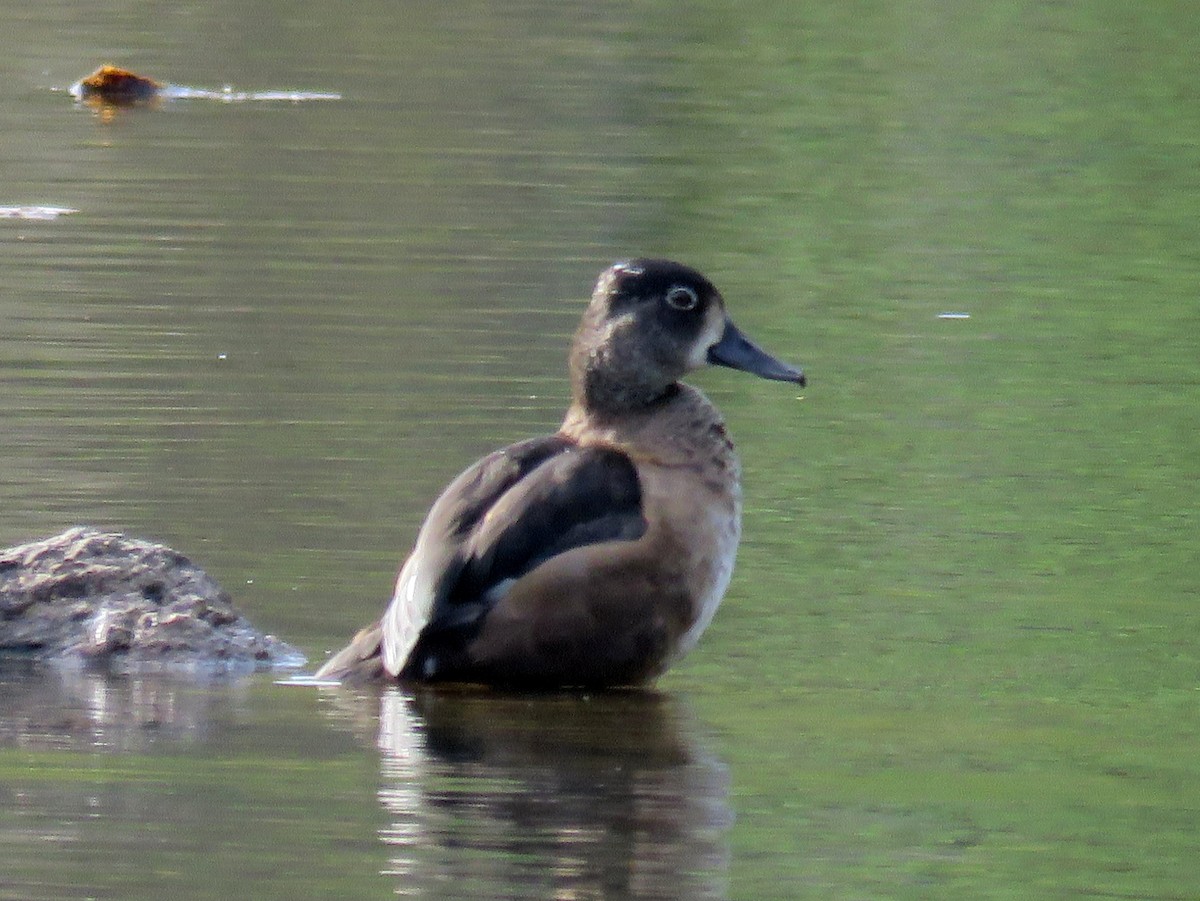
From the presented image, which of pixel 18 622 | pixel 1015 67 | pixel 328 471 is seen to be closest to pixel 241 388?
pixel 328 471

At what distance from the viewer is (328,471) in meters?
9.69

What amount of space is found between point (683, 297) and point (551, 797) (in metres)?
1.96

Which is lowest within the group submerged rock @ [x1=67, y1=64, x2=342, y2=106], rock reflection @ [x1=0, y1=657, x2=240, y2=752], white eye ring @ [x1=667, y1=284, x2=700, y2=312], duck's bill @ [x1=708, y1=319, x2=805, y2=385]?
rock reflection @ [x1=0, y1=657, x2=240, y2=752]

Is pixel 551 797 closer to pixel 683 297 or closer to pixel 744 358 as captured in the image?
pixel 683 297

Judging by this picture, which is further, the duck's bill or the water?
the duck's bill

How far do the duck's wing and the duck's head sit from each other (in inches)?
16.6

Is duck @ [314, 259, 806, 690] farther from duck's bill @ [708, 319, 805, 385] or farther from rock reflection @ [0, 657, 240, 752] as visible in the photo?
rock reflection @ [0, 657, 240, 752]

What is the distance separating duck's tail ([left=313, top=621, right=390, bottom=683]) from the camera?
7402 millimetres

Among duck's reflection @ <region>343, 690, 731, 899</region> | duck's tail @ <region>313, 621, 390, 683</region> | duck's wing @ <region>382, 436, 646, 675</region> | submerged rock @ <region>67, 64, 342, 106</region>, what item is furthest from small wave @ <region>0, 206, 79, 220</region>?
duck's reflection @ <region>343, 690, 731, 899</region>

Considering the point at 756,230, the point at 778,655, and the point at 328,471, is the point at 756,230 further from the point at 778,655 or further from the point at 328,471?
the point at 778,655

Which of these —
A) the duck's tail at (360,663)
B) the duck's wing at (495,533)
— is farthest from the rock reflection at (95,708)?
the duck's wing at (495,533)

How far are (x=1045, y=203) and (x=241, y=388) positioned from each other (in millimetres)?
7370

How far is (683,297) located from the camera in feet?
25.7

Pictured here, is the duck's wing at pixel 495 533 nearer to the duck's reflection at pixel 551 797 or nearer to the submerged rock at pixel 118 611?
the duck's reflection at pixel 551 797
